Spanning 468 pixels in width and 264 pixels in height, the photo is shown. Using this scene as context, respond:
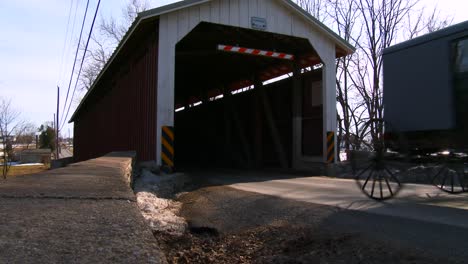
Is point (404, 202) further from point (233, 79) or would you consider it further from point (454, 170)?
point (233, 79)

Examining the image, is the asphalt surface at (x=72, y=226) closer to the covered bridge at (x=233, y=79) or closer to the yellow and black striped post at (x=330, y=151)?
the covered bridge at (x=233, y=79)

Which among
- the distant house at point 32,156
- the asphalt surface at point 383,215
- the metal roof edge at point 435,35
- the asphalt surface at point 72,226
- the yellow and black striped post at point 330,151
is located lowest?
the distant house at point 32,156

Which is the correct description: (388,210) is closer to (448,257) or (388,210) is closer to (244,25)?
(448,257)

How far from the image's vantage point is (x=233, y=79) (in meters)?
21.8

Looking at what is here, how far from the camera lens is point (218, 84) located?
23.5 meters

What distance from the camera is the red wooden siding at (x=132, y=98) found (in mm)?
12727

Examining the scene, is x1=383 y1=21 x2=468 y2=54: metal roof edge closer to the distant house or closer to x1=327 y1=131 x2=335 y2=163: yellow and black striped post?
x1=327 y1=131 x2=335 y2=163: yellow and black striped post

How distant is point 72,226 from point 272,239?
2.52m

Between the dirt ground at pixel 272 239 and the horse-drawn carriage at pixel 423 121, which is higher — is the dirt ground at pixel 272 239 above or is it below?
below

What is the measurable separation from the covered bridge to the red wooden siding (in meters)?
0.04

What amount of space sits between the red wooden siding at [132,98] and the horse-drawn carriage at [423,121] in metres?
6.57

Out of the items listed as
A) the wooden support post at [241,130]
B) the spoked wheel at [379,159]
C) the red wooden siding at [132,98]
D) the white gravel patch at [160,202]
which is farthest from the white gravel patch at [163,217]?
the wooden support post at [241,130]

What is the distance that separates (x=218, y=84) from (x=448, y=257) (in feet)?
66.6

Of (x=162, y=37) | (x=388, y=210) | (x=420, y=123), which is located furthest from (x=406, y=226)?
(x=162, y=37)
